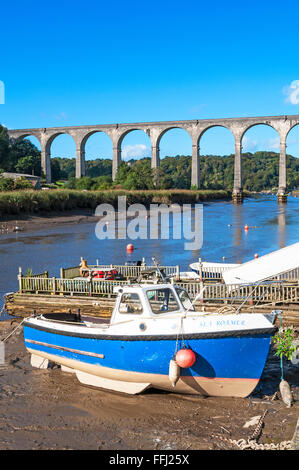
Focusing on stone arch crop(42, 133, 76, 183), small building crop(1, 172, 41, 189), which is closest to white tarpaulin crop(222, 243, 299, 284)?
small building crop(1, 172, 41, 189)

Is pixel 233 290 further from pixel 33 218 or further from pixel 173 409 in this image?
pixel 33 218

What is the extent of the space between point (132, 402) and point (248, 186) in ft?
572

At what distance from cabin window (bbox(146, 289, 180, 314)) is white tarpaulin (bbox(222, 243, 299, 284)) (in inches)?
132

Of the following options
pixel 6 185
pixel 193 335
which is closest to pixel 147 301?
pixel 193 335

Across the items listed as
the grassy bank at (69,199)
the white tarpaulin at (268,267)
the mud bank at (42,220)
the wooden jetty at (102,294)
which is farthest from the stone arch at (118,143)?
the white tarpaulin at (268,267)

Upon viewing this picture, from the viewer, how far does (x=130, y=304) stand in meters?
9.91

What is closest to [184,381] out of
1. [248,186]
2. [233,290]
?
[233,290]

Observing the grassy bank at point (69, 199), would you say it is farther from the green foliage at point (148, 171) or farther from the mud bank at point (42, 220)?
the green foliage at point (148, 171)

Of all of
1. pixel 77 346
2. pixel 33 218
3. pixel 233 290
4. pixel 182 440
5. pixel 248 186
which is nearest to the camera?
pixel 182 440

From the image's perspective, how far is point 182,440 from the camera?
766 cm

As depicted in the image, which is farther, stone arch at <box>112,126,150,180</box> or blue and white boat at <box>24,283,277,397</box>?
stone arch at <box>112,126,150,180</box>

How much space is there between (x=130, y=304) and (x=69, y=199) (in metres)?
41.8

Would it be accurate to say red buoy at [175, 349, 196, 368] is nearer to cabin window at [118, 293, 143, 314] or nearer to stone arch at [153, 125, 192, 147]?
cabin window at [118, 293, 143, 314]

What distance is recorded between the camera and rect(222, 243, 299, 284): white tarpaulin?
12680 millimetres
